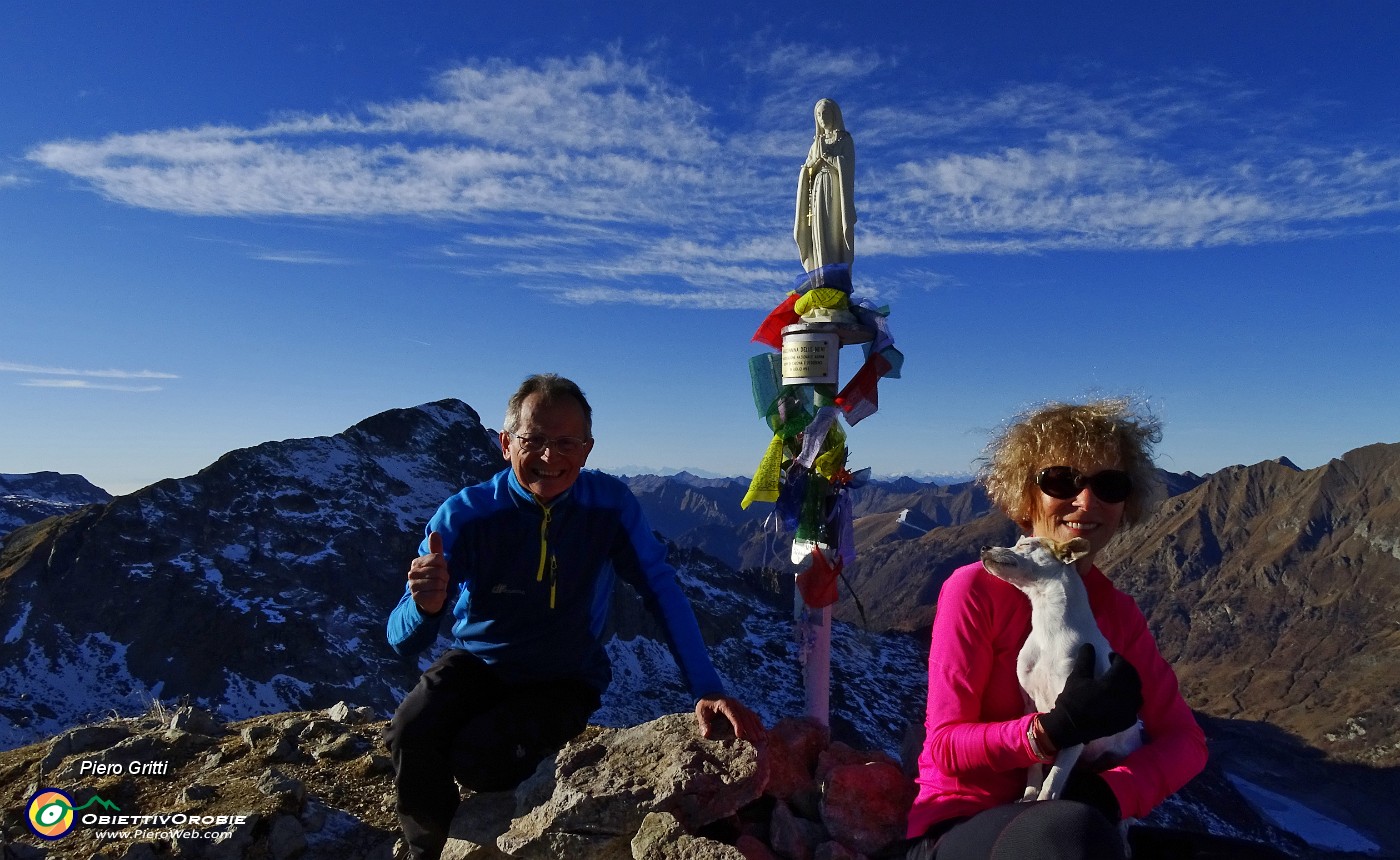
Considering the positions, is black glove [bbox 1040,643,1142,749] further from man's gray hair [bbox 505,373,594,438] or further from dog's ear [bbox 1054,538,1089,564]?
man's gray hair [bbox 505,373,594,438]

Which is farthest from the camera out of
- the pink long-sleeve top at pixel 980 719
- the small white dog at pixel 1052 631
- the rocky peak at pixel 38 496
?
the rocky peak at pixel 38 496

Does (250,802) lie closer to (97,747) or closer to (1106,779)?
(97,747)

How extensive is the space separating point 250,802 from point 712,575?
116m

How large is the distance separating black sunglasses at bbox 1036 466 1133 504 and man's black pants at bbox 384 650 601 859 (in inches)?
134

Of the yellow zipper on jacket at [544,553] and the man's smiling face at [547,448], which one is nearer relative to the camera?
the man's smiling face at [547,448]

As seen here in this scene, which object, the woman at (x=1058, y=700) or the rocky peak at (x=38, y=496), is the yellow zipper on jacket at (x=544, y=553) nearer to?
the woman at (x=1058, y=700)

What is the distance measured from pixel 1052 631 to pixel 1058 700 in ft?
0.97

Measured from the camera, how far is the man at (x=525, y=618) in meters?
5.13

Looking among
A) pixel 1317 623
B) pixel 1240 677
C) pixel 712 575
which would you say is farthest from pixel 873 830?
pixel 1317 623

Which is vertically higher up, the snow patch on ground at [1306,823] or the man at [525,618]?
the man at [525,618]

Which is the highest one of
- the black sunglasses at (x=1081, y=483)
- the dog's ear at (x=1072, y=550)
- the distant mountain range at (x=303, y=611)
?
the black sunglasses at (x=1081, y=483)

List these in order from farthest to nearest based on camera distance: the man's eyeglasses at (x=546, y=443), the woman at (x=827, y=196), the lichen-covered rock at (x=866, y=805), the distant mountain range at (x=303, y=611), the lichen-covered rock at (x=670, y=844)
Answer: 1. the distant mountain range at (x=303, y=611)
2. the woman at (x=827, y=196)
3. the man's eyeglasses at (x=546, y=443)
4. the lichen-covered rock at (x=866, y=805)
5. the lichen-covered rock at (x=670, y=844)

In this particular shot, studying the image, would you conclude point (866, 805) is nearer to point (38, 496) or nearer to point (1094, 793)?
point (1094, 793)

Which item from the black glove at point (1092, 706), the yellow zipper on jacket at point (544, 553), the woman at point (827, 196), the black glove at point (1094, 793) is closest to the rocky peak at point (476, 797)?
the yellow zipper on jacket at point (544, 553)
